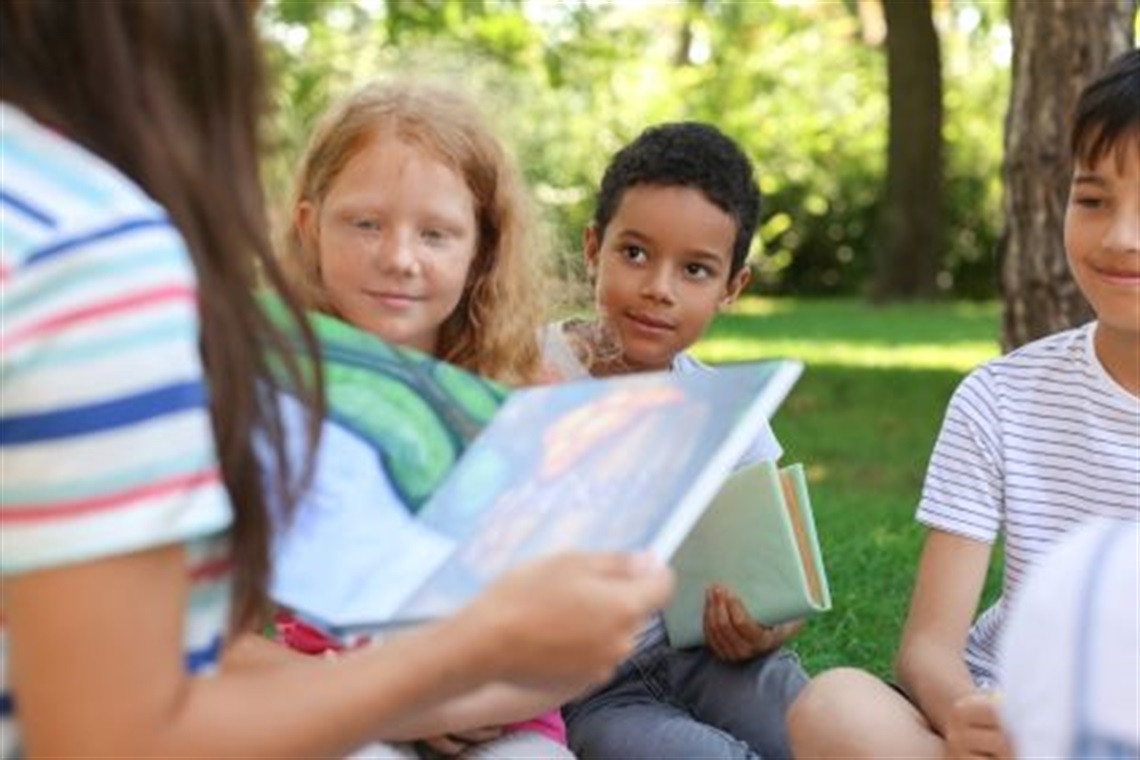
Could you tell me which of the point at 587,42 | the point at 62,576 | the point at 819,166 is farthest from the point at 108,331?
the point at 819,166

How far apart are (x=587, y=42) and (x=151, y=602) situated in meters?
9.17

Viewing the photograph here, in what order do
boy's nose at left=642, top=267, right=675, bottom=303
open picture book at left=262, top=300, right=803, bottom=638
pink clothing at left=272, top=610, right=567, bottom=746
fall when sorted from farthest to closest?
boy's nose at left=642, top=267, right=675, bottom=303, pink clothing at left=272, top=610, right=567, bottom=746, open picture book at left=262, top=300, right=803, bottom=638

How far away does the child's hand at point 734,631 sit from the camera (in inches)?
107

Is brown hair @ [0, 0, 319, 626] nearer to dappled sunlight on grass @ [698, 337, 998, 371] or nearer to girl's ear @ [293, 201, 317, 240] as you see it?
girl's ear @ [293, 201, 317, 240]

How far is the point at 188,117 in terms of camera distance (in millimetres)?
1474

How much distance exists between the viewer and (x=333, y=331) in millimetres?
1921

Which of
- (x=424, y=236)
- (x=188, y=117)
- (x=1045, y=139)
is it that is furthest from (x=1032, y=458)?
(x=1045, y=139)

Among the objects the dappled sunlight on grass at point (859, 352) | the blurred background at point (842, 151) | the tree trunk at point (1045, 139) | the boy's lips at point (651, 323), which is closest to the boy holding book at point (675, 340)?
the boy's lips at point (651, 323)

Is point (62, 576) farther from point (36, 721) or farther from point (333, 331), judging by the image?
point (333, 331)

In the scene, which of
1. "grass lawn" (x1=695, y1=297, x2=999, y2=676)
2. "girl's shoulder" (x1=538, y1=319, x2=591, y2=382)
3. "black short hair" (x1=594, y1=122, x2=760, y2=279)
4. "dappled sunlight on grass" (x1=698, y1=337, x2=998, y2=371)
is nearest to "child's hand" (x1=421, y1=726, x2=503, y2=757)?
"girl's shoulder" (x1=538, y1=319, x2=591, y2=382)

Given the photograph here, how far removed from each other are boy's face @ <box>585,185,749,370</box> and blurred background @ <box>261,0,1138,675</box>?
3.8 inches

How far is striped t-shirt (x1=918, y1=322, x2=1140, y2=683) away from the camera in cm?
255

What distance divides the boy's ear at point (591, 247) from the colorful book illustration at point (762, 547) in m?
0.74

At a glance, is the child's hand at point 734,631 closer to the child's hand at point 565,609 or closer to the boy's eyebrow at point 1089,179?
the boy's eyebrow at point 1089,179
